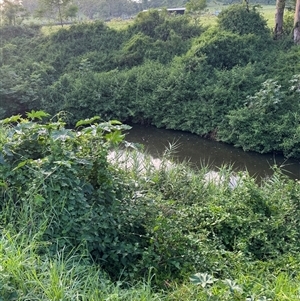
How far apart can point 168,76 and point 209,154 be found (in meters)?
2.41

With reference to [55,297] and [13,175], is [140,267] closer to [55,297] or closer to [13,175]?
[55,297]

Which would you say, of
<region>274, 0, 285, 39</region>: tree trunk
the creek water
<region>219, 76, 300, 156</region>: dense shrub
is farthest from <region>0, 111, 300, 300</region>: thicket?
<region>274, 0, 285, 39</region>: tree trunk

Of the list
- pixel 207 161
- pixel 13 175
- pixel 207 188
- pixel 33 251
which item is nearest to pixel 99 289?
pixel 33 251

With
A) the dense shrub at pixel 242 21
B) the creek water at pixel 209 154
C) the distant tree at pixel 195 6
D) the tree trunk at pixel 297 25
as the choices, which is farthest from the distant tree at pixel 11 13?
the tree trunk at pixel 297 25

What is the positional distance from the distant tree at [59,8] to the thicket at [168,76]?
1.41 metres

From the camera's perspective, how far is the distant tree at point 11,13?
1072cm

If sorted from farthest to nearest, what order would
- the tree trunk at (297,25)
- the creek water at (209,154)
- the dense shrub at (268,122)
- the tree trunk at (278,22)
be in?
the tree trunk at (278,22)
the tree trunk at (297,25)
the dense shrub at (268,122)
the creek water at (209,154)

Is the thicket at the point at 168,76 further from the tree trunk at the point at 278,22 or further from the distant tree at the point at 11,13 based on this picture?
the distant tree at the point at 11,13

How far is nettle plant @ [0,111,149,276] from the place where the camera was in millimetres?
2340

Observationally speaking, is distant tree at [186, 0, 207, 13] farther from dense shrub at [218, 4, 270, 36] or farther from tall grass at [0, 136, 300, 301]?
tall grass at [0, 136, 300, 301]

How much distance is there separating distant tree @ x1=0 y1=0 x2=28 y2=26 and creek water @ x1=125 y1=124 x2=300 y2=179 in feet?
20.2

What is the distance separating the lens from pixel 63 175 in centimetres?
237

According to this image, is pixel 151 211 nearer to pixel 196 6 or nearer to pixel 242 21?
pixel 242 21

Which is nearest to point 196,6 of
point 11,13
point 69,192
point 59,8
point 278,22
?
point 278,22
